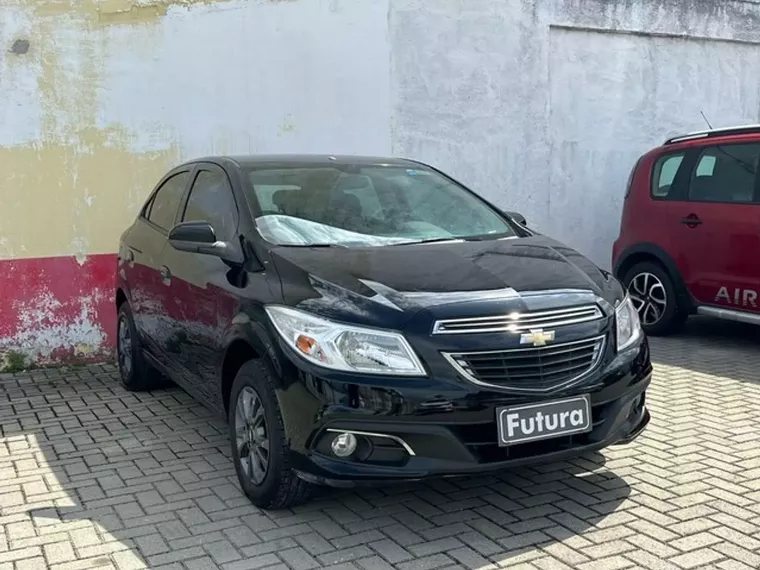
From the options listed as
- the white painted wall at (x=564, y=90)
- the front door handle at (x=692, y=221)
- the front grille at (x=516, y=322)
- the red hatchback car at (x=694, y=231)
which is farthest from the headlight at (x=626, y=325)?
the white painted wall at (x=564, y=90)

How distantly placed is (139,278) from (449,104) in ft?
12.6

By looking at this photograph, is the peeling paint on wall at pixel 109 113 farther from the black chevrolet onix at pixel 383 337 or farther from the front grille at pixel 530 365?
the front grille at pixel 530 365

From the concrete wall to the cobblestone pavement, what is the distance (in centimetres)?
191

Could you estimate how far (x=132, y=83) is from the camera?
695cm

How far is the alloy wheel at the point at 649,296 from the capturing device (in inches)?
303

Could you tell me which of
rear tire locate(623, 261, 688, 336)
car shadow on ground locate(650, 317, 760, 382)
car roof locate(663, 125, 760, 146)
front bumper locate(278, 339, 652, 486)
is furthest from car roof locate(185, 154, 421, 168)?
car roof locate(663, 125, 760, 146)

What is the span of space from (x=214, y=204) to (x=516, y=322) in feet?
6.85

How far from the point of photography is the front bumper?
3.39 meters

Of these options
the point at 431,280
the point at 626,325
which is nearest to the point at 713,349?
the point at 626,325

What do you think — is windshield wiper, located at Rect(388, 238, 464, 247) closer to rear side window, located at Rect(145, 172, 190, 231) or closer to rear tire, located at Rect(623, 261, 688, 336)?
rear side window, located at Rect(145, 172, 190, 231)

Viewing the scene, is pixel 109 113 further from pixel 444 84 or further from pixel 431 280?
pixel 431 280

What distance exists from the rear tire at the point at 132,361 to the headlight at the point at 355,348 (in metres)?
2.69

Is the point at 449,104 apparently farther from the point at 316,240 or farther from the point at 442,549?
the point at 442,549

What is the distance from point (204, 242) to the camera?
173 inches
